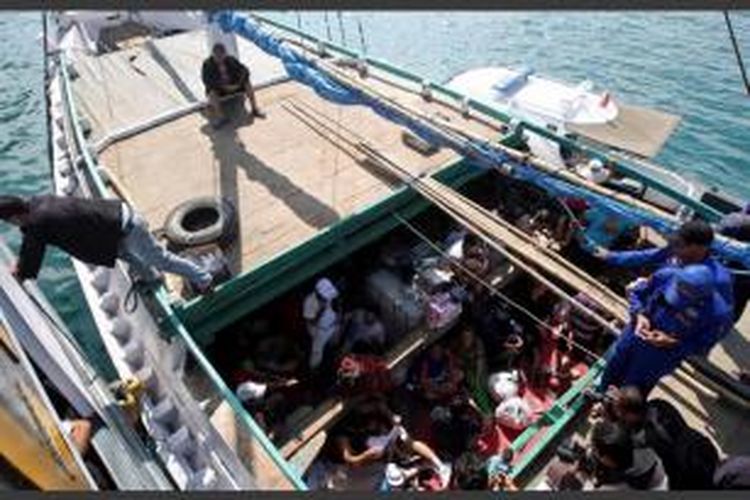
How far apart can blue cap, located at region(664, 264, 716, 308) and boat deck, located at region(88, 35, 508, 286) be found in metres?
3.88

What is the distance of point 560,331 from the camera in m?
7.08

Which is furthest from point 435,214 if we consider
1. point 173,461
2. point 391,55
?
point 391,55

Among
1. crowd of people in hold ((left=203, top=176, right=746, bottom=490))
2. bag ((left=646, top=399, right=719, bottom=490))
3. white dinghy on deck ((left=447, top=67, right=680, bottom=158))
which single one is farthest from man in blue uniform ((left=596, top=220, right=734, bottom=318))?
white dinghy on deck ((left=447, top=67, right=680, bottom=158))

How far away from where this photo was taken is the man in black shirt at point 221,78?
9.16 meters

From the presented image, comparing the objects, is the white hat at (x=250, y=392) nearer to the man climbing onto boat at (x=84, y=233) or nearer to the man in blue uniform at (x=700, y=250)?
the man climbing onto boat at (x=84, y=233)

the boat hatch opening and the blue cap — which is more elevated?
the blue cap

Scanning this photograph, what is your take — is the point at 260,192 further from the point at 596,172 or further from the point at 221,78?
the point at 596,172

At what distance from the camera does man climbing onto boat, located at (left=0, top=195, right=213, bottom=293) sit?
5301 mm

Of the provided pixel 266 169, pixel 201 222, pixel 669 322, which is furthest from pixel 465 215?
pixel 266 169

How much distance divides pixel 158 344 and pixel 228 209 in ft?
6.03

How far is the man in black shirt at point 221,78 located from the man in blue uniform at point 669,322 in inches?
255

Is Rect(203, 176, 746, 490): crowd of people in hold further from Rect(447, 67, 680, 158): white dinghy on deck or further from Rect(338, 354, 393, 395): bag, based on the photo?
Rect(447, 67, 680, 158): white dinghy on deck

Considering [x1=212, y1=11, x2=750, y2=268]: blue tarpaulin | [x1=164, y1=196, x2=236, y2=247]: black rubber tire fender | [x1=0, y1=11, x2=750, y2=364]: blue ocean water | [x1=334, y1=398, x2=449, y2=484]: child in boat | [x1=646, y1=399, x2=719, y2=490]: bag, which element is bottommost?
[x1=0, y1=11, x2=750, y2=364]: blue ocean water

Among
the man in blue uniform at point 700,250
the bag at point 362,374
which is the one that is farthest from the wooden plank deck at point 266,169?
the man in blue uniform at point 700,250
